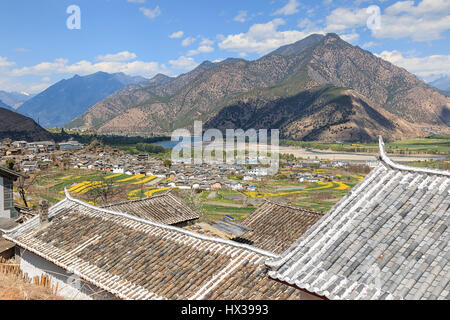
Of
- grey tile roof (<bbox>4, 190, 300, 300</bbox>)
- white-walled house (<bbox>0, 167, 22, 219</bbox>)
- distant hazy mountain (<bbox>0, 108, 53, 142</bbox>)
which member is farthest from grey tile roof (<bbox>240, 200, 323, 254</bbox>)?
distant hazy mountain (<bbox>0, 108, 53, 142</bbox>)

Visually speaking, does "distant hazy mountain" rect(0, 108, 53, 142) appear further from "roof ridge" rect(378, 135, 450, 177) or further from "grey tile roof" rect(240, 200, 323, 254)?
"roof ridge" rect(378, 135, 450, 177)

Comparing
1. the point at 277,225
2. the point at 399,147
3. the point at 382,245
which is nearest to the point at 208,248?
the point at 382,245

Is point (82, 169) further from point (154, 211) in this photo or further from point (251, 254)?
point (251, 254)

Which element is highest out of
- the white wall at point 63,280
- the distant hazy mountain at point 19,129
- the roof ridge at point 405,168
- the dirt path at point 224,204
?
the distant hazy mountain at point 19,129

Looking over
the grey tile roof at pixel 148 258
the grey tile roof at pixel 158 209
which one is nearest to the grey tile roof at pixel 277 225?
the grey tile roof at pixel 158 209

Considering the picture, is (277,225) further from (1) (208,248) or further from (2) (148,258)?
(2) (148,258)

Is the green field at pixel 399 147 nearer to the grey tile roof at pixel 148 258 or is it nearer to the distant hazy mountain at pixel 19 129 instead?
the distant hazy mountain at pixel 19 129
